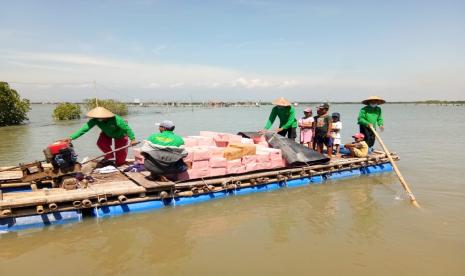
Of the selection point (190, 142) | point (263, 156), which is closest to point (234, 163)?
point (263, 156)

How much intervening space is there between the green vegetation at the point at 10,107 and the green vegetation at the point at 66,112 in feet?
16.2

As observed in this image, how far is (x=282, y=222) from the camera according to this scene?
6.64m

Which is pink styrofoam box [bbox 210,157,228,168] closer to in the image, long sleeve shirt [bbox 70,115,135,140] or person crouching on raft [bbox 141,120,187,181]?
person crouching on raft [bbox 141,120,187,181]

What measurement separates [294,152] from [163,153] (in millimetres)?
3633

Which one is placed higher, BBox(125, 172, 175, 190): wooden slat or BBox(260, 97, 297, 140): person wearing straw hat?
BBox(260, 97, 297, 140): person wearing straw hat

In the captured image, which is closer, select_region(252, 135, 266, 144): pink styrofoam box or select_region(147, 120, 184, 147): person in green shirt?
select_region(147, 120, 184, 147): person in green shirt

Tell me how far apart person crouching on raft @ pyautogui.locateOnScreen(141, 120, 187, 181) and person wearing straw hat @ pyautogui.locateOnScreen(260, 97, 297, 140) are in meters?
3.52

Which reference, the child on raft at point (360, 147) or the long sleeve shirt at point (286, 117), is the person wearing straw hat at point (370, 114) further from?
the long sleeve shirt at point (286, 117)

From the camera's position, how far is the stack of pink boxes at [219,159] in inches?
283

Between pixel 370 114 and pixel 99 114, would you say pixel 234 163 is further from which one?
pixel 370 114

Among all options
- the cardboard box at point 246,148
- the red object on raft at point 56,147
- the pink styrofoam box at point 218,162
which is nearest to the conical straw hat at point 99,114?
the red object on raft at point 56,147

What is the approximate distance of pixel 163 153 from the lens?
649cm

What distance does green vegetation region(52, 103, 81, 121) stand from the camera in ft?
126

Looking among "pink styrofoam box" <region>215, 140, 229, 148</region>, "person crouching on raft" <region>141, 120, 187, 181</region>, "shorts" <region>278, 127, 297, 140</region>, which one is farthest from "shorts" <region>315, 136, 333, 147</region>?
"person crouching on raft" <region>141, 120, 187, 181</region>
